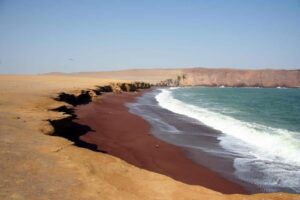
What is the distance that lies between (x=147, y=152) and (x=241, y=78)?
159 m

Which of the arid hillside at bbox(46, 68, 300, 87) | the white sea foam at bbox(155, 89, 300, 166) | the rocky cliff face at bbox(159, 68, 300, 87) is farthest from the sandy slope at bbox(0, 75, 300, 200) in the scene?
the rocky cliff face at bbox(159, 68, 300, 87)

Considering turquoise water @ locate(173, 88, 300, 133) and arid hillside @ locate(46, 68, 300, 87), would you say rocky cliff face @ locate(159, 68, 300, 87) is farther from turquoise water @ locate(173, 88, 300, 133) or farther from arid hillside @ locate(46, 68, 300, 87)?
→ turquoise water @ locate(173, 88, 300, 133)

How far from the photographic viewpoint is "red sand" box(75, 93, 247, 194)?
1042 centimetres

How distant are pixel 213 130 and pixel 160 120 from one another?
4586mm

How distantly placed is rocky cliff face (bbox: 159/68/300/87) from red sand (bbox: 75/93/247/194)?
440 feet

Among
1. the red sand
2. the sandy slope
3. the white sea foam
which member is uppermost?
the sandy slope

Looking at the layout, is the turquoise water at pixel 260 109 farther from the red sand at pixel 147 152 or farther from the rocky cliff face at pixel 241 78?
the rocky cliff face at pixel 241 78

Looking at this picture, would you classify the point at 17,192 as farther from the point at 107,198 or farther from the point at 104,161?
the point at 104,161

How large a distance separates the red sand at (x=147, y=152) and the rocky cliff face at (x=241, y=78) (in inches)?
5279

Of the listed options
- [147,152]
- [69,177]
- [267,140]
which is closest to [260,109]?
[267,140]

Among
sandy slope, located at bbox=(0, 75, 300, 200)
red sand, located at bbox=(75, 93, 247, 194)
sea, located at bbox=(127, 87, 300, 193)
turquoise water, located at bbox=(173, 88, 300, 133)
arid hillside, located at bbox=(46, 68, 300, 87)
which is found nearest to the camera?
sandy slope, located at bbox=(0, 75, 300, 200)

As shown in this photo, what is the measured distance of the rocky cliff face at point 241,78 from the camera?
158 m

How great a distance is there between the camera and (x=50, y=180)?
6324mm

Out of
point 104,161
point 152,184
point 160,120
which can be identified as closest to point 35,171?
point 104,161
